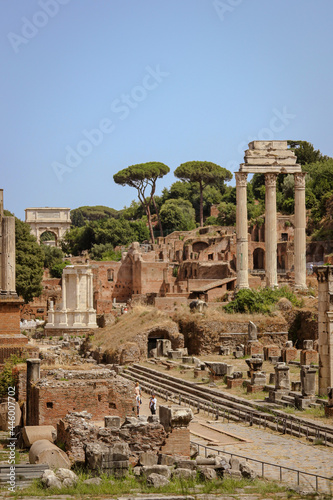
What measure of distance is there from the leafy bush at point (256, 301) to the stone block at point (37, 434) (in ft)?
70.5

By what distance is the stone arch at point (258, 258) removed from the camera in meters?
64.7

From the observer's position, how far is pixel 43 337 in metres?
48.1

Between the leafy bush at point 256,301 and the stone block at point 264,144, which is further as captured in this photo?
the stone block at point 264,144

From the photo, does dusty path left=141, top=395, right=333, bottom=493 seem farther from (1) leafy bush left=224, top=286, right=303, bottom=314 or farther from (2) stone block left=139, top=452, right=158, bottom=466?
(1) leafy bush left=224, top=286, right=303, bottom=314

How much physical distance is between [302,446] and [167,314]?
18951 millimetres

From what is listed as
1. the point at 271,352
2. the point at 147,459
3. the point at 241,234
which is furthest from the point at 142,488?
the point at 241,234

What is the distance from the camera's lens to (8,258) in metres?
25.4

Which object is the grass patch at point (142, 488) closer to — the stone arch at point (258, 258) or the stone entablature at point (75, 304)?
the stone entablature at point (75, 304)

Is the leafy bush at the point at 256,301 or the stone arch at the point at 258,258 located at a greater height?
the stone arch at the point at 258,258

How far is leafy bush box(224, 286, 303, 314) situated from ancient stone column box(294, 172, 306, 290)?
3388mm

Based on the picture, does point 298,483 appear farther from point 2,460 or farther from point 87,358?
point 87,358

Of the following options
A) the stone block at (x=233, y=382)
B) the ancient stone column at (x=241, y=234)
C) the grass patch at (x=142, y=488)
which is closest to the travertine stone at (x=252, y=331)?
the stone block at (x=233, y=382)

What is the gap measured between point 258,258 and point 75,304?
19.4m

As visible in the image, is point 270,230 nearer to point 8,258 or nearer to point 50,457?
point 8,258
